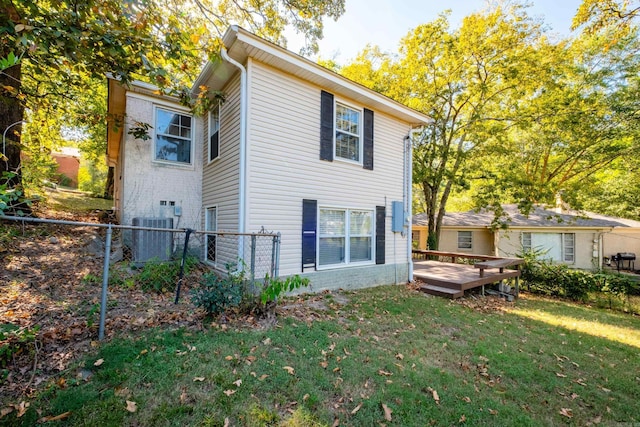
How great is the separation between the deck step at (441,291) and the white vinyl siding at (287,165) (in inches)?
126

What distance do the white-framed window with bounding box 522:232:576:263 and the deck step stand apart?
989 cm

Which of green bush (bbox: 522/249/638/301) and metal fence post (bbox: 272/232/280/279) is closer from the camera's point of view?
metal fence post (bbox: 272/232/280/279)

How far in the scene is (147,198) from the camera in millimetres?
6996

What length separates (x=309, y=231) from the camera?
251 inches

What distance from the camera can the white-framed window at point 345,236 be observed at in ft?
22.2

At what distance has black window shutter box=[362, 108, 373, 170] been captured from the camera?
7.49m

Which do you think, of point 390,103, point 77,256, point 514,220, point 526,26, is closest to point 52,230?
point 77,256

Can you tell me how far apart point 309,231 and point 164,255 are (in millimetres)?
3752

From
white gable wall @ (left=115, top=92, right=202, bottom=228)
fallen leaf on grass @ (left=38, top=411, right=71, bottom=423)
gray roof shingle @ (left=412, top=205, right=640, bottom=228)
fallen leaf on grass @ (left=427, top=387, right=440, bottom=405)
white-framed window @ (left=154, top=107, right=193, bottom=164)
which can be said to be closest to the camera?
fallen leaf on grass @ (left=38, top=411, right=71, bottom=423)

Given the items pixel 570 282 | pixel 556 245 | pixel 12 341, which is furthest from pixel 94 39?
pixel 556 245

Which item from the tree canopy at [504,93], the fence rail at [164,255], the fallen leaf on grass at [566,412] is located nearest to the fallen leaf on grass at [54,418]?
the fence rail at [164,255]

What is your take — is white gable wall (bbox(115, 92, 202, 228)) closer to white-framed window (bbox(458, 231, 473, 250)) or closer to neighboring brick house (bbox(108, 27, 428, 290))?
neighboring brick house (bbox(108, 27, 428, 290))

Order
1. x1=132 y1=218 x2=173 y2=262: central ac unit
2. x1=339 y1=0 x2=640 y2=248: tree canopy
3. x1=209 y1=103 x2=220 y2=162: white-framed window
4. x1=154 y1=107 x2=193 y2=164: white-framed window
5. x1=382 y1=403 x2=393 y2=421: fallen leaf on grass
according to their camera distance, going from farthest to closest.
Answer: x1=339 y1=0 x2=640 y2=248: tree canopy, x1=154 y1=107 x2=193 y2=164: white-framed window, x1=209 y1=103 x2=220 y2=162: white-framed window, x1=132 y1=218 x2=173 y2=262: central ac unit, x1=382 y1=403 x2=393 y2=421: fallen leaf on grass

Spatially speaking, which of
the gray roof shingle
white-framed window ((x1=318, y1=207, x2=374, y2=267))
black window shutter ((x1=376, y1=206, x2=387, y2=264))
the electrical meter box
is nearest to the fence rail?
white-framed window ((x1=318, y1=207, x2=374, y2=267))
